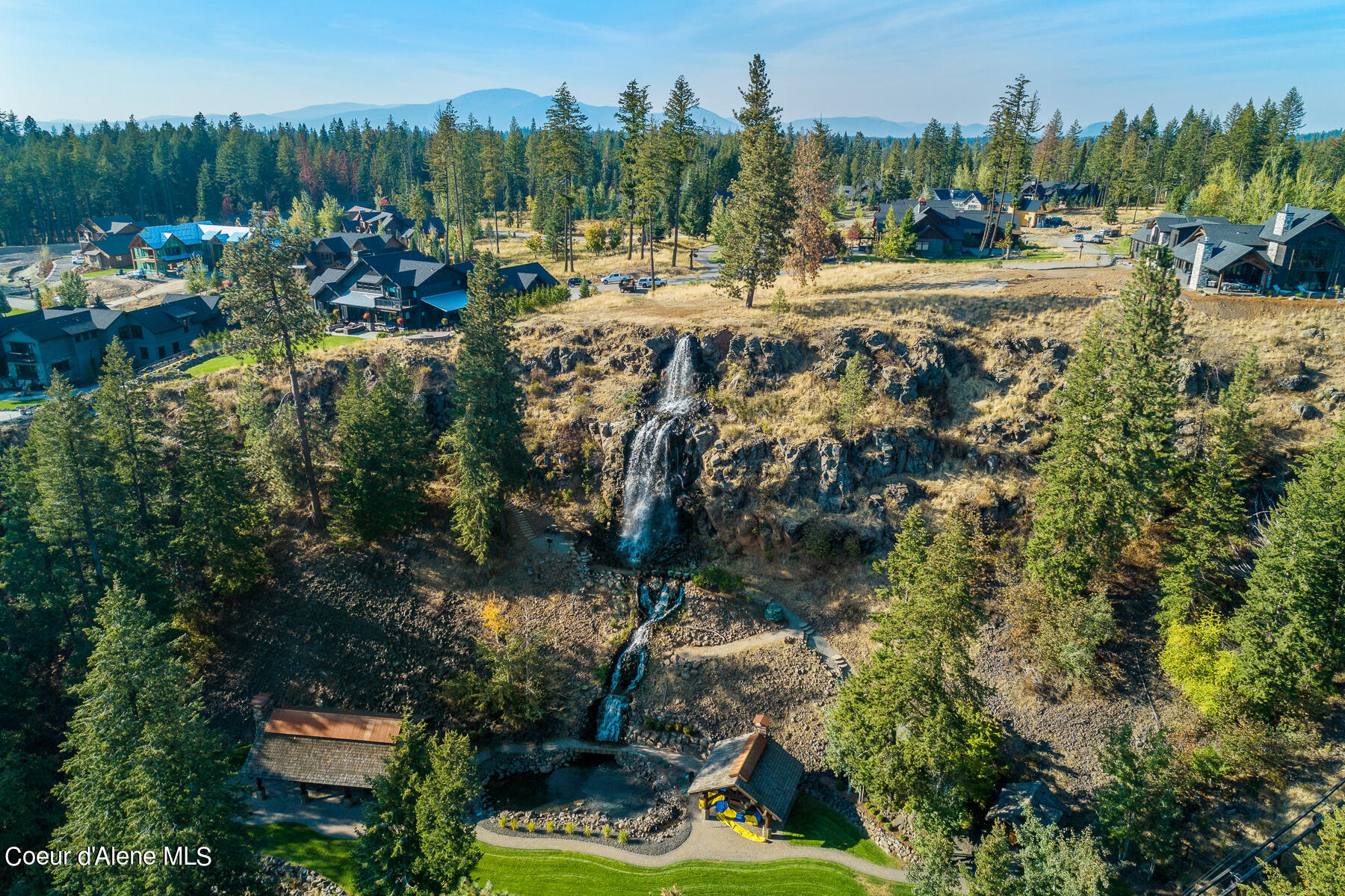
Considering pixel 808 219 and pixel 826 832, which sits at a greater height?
pixel 808 219

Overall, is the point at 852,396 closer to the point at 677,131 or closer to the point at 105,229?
the point at 677,131

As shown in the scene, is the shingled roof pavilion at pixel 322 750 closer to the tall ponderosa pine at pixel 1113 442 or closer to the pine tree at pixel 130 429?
the pine tree at pixel 130 429

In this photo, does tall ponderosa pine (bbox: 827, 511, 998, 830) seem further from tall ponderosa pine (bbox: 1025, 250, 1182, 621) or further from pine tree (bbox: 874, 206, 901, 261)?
pine tree (bbox: 874, 206, 901, 261)

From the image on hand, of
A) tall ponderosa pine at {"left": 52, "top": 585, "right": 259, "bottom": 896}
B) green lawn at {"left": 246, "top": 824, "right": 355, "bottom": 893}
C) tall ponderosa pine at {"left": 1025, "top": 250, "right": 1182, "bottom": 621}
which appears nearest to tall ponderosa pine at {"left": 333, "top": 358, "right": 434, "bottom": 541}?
green lawn at {"left": 246, "top": 824, "right": 355, "bottom": 893}

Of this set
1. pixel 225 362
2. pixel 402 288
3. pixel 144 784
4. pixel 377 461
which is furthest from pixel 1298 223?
pixel 225 362

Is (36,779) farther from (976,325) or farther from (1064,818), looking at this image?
(976,325)

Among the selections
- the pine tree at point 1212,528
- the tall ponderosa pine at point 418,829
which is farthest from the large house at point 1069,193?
the tall ponderosa pine at point 418,829
